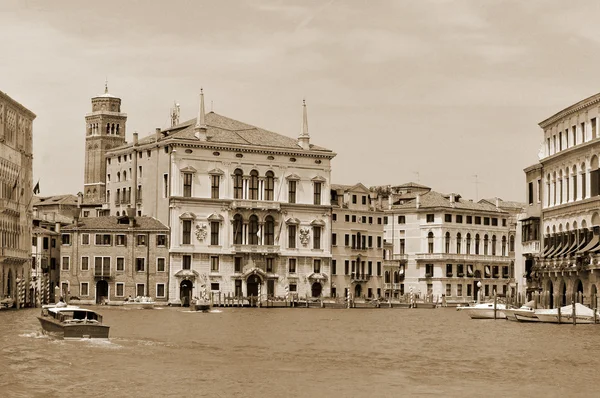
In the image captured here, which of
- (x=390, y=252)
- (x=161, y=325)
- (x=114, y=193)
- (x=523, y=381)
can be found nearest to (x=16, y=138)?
(x=114, y=193)

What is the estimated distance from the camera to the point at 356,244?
101 metres

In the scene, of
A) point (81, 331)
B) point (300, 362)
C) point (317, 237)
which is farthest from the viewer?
point (317, 237)

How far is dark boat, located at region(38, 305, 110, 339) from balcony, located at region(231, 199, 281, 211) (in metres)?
46.2

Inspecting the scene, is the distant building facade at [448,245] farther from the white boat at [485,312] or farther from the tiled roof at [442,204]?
the white boat at [485,312]

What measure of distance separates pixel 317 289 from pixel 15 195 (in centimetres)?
2564

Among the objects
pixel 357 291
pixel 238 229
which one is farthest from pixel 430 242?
pixel 238 229

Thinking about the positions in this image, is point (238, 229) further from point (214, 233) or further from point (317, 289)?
point (317, 289)

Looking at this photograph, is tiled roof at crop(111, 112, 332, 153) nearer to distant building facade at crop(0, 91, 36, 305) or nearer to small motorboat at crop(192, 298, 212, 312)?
distant building facade at crop(0, 91, 36, 305)

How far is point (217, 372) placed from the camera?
34.5m

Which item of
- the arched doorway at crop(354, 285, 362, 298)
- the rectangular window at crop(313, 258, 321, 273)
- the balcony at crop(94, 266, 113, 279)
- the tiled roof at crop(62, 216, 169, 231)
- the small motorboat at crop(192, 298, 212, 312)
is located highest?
the tiled roof at crop(62, 216, 169, 231)

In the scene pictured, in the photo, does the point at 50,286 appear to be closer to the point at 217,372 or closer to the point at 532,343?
the point at 532,343

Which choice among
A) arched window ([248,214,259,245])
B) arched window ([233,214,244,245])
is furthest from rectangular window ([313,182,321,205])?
arched window ([233,214,244,245])

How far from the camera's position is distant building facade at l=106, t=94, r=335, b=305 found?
298 feet

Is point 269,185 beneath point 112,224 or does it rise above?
above
